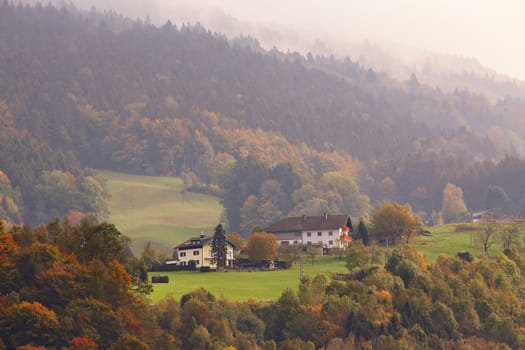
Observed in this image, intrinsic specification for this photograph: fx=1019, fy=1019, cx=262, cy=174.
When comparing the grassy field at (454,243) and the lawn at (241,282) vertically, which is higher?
the grassy field at (454,243)

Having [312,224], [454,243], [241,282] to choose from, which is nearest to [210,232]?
[312,224]

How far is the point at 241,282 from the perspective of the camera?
A: 279 feet

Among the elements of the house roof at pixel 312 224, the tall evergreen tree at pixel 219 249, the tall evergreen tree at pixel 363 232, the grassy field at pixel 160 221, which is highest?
the grassy field at pixel 160 221

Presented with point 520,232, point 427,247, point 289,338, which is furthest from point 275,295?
point 520,232

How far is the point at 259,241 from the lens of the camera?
98.6 metres

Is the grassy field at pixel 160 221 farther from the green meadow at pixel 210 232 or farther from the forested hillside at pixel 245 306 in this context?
the forested hillside at pixel 245 306

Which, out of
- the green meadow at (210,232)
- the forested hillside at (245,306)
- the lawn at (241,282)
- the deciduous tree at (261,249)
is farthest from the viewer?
the deciduous tree at (261,249)

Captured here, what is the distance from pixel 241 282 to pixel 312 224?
3340cm

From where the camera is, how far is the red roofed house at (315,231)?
114688 mm

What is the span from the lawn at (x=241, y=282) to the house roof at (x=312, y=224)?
1510 centimetres

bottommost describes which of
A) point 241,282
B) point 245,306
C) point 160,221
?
point 245,306

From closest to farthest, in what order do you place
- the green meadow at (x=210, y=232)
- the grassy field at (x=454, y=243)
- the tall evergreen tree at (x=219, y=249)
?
the green meadow at (x=210, y=232) → the tall evergreen tree at (x=219, y=249) → the grassy field at (x=454, y=243)

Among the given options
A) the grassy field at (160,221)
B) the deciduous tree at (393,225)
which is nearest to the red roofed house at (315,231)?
the deciduous tree at (393,225)

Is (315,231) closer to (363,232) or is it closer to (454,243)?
(363,232)
